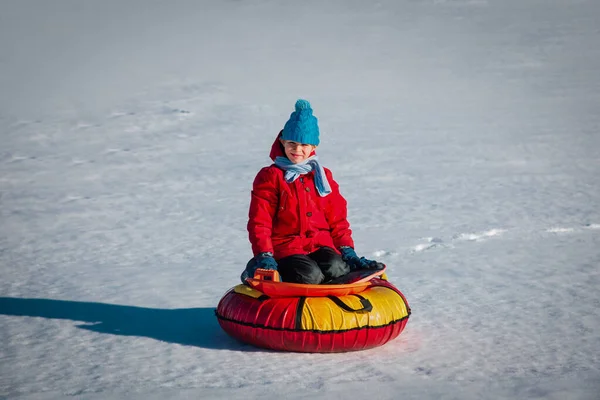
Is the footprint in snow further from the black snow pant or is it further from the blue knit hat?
the blue knit hat

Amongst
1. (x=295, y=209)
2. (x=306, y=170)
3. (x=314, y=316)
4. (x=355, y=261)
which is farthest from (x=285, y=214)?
(x=314, y=316)

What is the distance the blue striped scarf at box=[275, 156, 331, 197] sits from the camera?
4.60 metres

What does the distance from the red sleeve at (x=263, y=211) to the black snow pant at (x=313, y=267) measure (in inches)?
5.1

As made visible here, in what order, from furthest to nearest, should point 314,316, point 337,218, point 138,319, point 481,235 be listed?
point 481,235
point 138,319
point 337,218
point 314,316

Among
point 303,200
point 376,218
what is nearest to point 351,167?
point 376,218

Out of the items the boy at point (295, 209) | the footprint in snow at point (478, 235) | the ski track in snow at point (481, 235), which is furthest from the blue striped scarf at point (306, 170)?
the footprint in snow at point (478, 235)

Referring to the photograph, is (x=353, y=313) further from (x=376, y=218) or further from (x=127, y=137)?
(x=127, y=137)

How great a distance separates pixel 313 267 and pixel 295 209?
13.4 inches

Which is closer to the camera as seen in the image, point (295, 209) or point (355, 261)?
point (295, 209)

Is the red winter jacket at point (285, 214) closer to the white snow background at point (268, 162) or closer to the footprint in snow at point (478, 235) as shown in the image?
the white snow background at point (268, 162)

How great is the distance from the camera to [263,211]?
15.0 ft

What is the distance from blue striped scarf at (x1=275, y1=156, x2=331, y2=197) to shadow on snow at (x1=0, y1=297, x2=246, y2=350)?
36.8 inches

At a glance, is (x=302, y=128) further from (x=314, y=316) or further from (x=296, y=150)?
(x=314, y=316)

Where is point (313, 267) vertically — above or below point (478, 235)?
above
